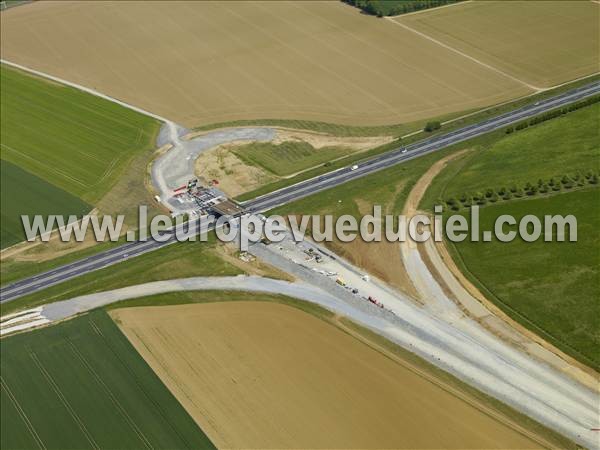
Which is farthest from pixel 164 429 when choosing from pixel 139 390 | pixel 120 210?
pixel 120 210

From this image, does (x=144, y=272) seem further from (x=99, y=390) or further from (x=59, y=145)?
(x=59, y=145)

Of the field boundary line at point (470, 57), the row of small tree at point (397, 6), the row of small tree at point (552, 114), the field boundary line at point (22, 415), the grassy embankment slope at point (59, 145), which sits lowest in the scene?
the field boundary line at point (22, 415)

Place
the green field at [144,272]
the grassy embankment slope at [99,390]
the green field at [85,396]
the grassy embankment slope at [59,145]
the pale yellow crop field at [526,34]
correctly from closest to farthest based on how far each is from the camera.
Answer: the grassy embankment slope at [99,390], the green field at [85,396], the green field at [144,272], the grassy embankment slope at [59,145], the pale yellow crop field at [526,34]

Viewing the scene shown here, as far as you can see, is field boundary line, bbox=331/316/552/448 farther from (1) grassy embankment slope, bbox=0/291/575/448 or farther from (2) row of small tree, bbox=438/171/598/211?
(2) row of small tree, bbox=438/171/598/211

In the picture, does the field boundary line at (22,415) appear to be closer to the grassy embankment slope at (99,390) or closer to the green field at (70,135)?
the grassy embankment slope at (99,390)

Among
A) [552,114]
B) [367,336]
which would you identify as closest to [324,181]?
[367,336]

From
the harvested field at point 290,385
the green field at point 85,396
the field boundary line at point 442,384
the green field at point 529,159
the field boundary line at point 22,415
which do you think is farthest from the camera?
the green field at point 529,159

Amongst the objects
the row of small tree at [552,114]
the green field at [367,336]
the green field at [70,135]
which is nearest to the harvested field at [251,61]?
the green field at [70,135]
